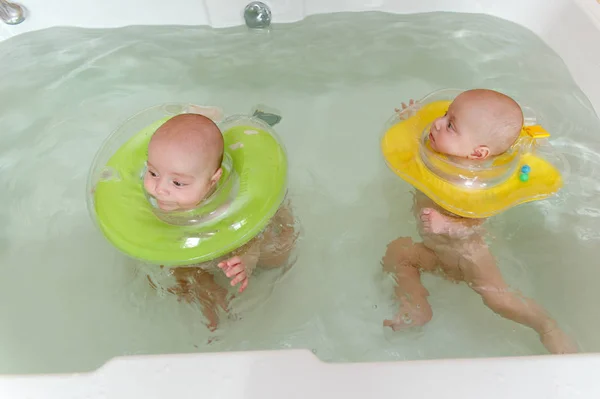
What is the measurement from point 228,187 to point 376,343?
0.57 m

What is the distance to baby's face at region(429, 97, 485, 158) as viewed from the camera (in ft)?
4.02

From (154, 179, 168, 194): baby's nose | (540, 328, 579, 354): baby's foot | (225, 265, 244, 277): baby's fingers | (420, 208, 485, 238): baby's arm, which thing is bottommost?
(540, 328, 579, 354): baby's foot

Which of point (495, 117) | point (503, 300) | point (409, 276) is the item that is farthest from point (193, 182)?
point (503, 300)

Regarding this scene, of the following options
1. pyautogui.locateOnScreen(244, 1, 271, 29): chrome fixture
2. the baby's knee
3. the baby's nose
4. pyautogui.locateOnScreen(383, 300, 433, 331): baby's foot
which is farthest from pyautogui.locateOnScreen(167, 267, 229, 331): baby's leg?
pyautogui.locateOnScreen(244, 1, 271, 29): chrome fixture

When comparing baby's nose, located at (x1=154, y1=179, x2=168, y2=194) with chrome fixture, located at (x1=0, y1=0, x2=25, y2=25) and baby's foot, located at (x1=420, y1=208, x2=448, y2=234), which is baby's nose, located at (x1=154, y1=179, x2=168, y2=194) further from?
chrome fixture, located at (x1=0, y1=0, x2=25, y2=25)

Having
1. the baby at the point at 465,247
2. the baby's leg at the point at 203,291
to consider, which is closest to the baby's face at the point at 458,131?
the baby at the point at 465,247

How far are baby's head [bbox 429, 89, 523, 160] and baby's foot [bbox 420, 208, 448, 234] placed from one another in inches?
6.8

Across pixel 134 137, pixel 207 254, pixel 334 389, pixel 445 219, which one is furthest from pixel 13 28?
pixel 334 389

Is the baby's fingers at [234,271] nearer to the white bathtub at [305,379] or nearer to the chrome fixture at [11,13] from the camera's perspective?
the white bathtub at [305,379]

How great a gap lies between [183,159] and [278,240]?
43 cm

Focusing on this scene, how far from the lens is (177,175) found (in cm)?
112

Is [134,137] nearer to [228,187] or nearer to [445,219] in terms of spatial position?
[228,187]

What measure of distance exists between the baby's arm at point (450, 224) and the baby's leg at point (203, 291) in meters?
0.60

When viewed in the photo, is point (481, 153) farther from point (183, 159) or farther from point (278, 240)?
point (183, 159)
